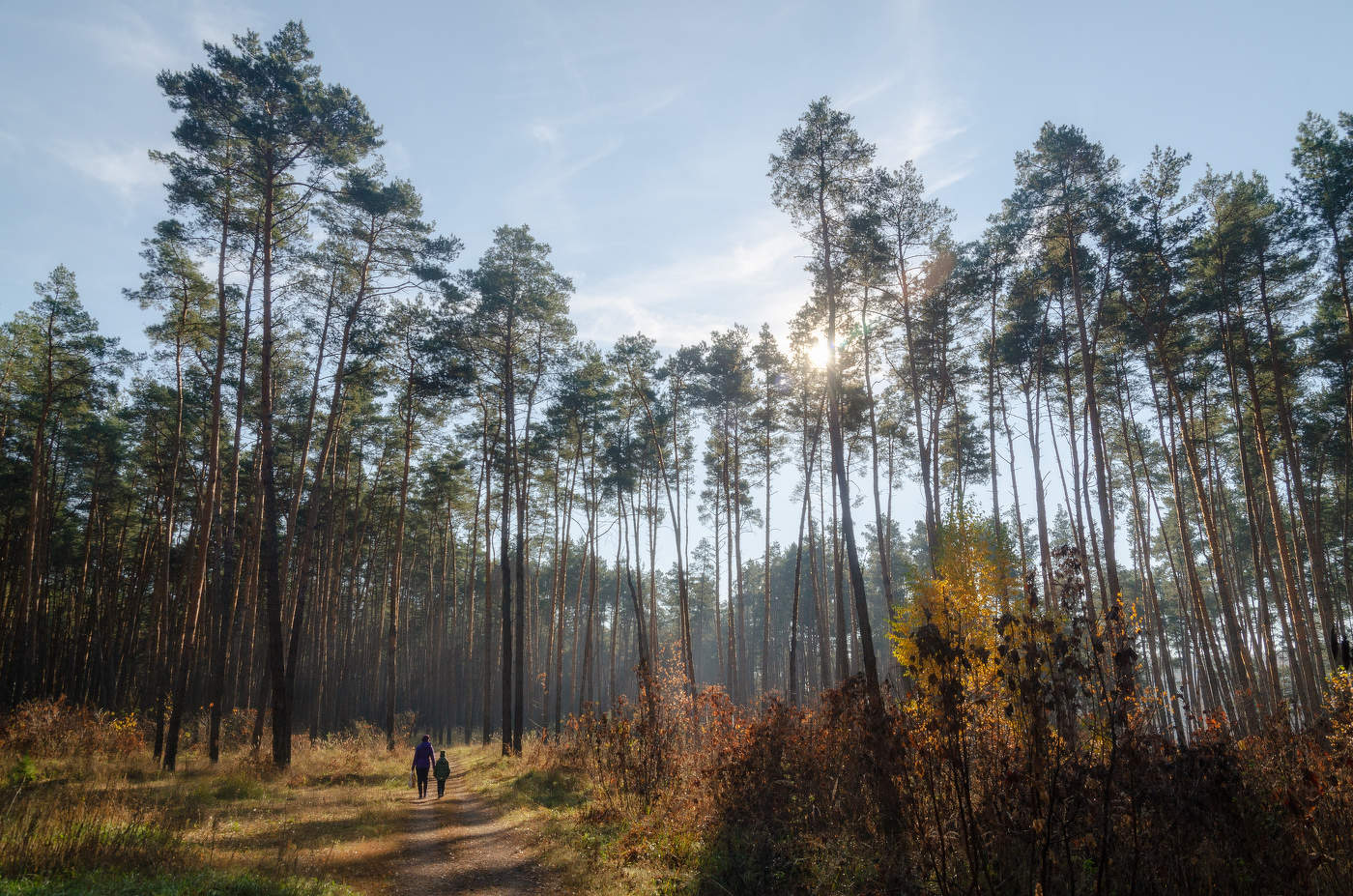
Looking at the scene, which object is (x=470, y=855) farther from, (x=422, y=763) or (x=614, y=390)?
(x=614, y=390)

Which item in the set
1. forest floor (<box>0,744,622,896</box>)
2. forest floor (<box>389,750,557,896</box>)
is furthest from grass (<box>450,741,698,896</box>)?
forest floor (<box>389,750,557,896</box>)

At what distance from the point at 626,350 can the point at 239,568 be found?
1624 cm

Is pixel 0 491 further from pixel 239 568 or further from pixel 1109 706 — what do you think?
pixel 1109 706

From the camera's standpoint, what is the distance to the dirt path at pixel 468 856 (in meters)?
7.86

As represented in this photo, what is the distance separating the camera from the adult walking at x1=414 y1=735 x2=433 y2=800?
1416 centimetres

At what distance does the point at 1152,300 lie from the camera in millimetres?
18000

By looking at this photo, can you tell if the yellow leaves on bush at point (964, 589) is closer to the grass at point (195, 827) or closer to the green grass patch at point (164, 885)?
the green grass patch at point (164, 885)

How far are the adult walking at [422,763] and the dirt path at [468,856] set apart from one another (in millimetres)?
885

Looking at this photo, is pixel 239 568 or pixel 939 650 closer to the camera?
pixel 939 650

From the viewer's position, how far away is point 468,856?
9.31 m

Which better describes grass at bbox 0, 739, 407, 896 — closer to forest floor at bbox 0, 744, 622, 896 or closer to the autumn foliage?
forest floor at bbox 0, 744, 622, 896

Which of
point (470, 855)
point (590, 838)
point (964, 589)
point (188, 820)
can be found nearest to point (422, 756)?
point (188, 820)

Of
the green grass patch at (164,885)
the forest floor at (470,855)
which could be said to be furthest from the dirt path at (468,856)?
the green grass patch at (164,885)

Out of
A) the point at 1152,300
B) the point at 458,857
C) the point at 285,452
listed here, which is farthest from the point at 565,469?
the point at 1152,300
